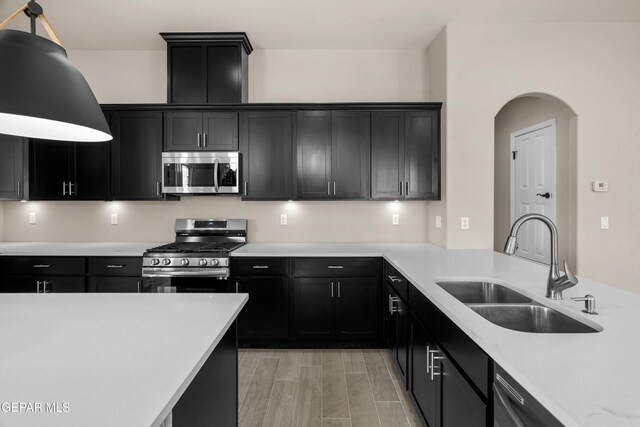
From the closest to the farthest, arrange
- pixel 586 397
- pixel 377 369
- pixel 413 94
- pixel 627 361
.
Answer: pixel 586 397
pixel 627 361
pixel 377 369
pixel 413 94

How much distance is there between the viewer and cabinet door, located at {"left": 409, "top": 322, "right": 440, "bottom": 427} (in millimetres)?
1873

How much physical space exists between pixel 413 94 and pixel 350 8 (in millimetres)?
1229

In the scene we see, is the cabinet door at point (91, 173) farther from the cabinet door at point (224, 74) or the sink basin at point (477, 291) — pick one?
the sink basin at point (477, 291)

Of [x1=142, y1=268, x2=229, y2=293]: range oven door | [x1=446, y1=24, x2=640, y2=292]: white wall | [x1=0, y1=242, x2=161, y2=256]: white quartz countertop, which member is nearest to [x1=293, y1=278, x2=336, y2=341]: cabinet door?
[x1=142, y1=268, x2=229, y2=293]: range oven door

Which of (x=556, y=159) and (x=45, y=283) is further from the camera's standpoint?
(x=556, y=159)

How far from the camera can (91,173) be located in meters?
A: 3.70

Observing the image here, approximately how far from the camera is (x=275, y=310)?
3.41 m

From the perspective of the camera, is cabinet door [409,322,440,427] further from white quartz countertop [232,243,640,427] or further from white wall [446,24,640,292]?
white wall [446,24,640,292]

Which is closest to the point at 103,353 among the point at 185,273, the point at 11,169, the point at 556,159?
the point at 185,273

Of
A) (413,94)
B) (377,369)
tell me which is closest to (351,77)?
(413,94)

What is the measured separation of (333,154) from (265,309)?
1.62 m

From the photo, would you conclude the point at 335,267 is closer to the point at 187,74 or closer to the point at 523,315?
the point at 523,315

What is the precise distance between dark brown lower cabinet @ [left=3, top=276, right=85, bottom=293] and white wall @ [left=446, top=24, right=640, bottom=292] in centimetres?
347

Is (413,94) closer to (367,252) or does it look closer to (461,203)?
(461,203)
